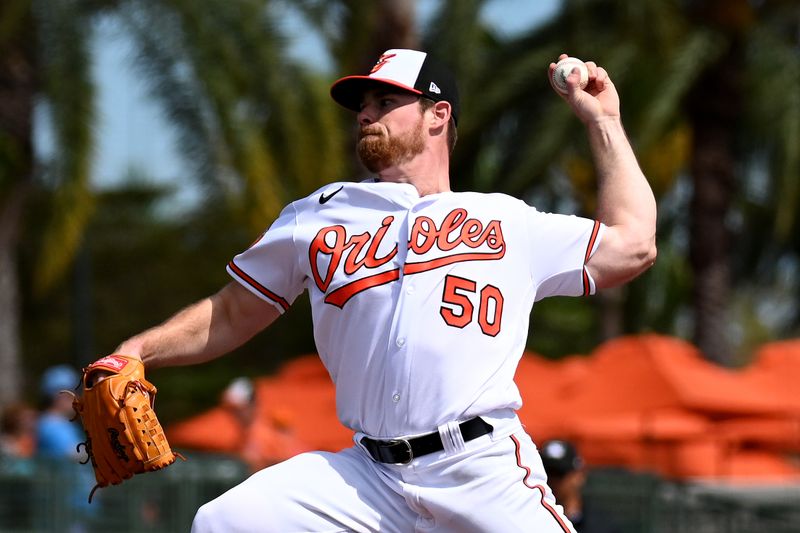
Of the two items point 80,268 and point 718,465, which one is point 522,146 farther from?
point 80,268

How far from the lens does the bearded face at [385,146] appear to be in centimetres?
409

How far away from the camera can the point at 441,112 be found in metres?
4.22

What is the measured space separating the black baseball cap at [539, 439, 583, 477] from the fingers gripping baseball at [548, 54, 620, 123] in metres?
2.76

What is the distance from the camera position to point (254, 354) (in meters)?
27.6

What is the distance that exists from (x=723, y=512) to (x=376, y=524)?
568 cm

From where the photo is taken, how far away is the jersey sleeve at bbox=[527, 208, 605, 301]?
3.98 metres

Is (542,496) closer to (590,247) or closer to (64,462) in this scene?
(590,247)

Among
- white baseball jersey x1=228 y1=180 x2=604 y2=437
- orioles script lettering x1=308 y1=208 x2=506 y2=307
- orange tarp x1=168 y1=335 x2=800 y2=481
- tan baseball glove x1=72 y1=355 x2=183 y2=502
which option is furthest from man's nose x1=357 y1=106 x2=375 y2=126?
orange tarp x1=168 y1=335 x2=800 y2=481

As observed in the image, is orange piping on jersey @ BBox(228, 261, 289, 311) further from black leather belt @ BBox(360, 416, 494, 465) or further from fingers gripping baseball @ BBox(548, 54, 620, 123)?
fingers gripping baseball @ BBox(548, 54, 620, 123)

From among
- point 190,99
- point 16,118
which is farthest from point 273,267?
point 16,118

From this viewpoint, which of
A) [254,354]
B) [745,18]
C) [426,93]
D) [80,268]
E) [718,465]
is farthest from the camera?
[254,354]

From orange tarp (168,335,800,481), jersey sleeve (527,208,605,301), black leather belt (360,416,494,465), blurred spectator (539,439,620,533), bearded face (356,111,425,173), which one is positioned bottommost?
orange tarp (168,335,800,481)

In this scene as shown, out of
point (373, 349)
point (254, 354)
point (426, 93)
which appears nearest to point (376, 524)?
point (373, 349)

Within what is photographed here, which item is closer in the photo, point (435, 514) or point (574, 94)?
point (435, 514)
